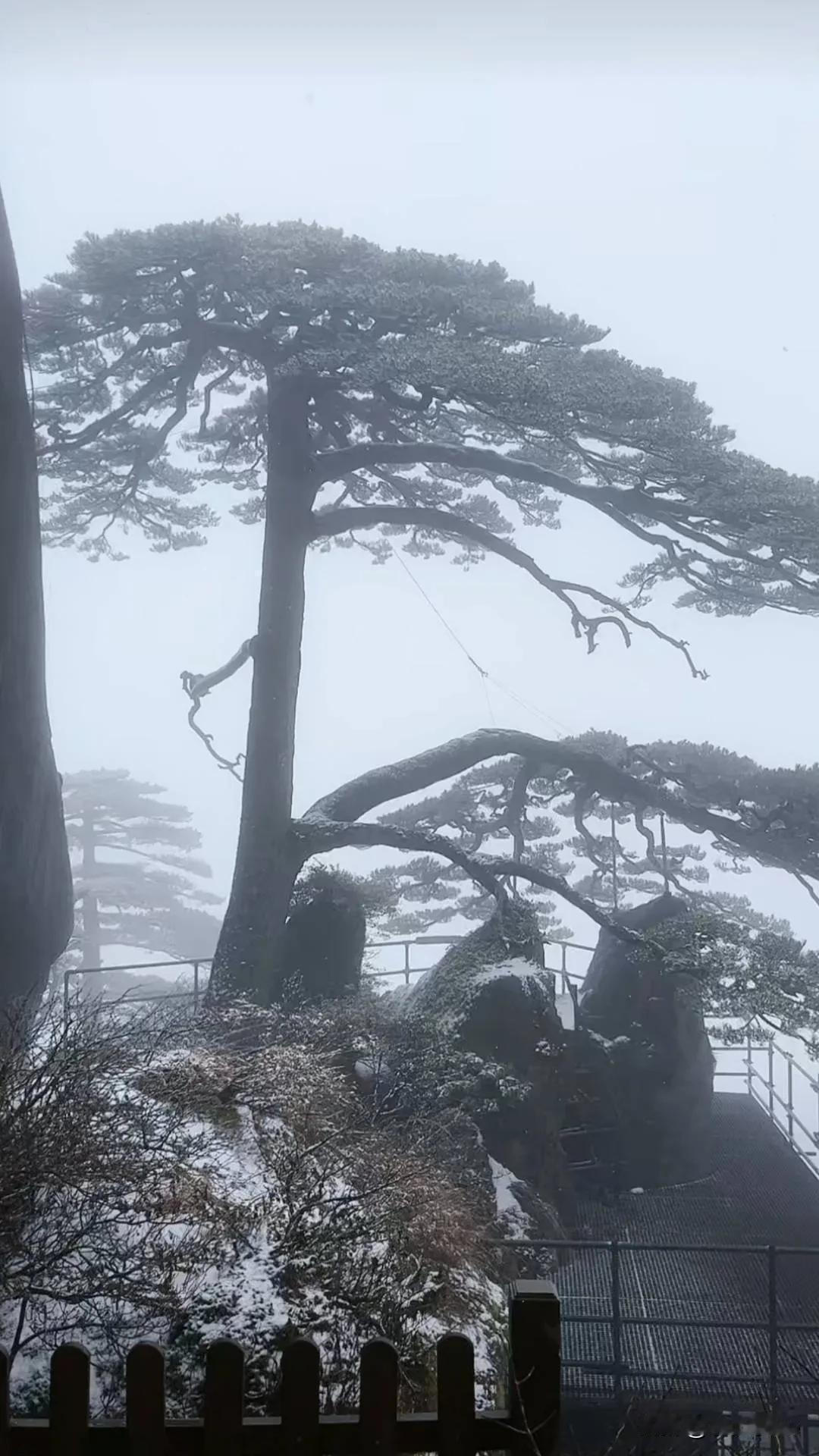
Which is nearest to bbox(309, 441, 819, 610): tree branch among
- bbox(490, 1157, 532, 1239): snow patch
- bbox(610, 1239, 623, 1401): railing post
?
bbox(490, 1157, 532, 1239): snow patch

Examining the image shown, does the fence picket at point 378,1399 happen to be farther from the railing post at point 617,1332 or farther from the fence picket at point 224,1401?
the railing post at point 617,1332

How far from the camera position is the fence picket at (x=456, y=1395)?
5.39 feet

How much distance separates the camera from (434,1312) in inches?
108

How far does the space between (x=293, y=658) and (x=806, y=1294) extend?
338 cm

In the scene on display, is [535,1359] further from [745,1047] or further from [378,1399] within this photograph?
[745,1047]

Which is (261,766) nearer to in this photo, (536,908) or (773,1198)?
(536,908)

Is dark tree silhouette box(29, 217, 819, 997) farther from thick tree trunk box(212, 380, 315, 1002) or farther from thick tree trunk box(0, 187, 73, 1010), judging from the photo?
thick tree trunk box(0, 187, 73, 1010)

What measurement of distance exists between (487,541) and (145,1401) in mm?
4371

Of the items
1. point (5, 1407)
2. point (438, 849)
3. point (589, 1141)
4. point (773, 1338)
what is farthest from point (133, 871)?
point (5, 1407)

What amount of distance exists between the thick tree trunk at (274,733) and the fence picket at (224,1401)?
3366 mm

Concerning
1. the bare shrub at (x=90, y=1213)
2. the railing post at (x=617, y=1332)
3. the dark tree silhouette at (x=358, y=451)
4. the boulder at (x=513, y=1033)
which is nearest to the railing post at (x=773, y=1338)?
the railing post at (x=617, y=1332)

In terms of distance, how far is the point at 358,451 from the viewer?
5.57 m

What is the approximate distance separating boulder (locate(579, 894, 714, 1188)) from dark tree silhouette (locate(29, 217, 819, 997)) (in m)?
0.48

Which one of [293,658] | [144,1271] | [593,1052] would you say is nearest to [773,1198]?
[593,1052]
